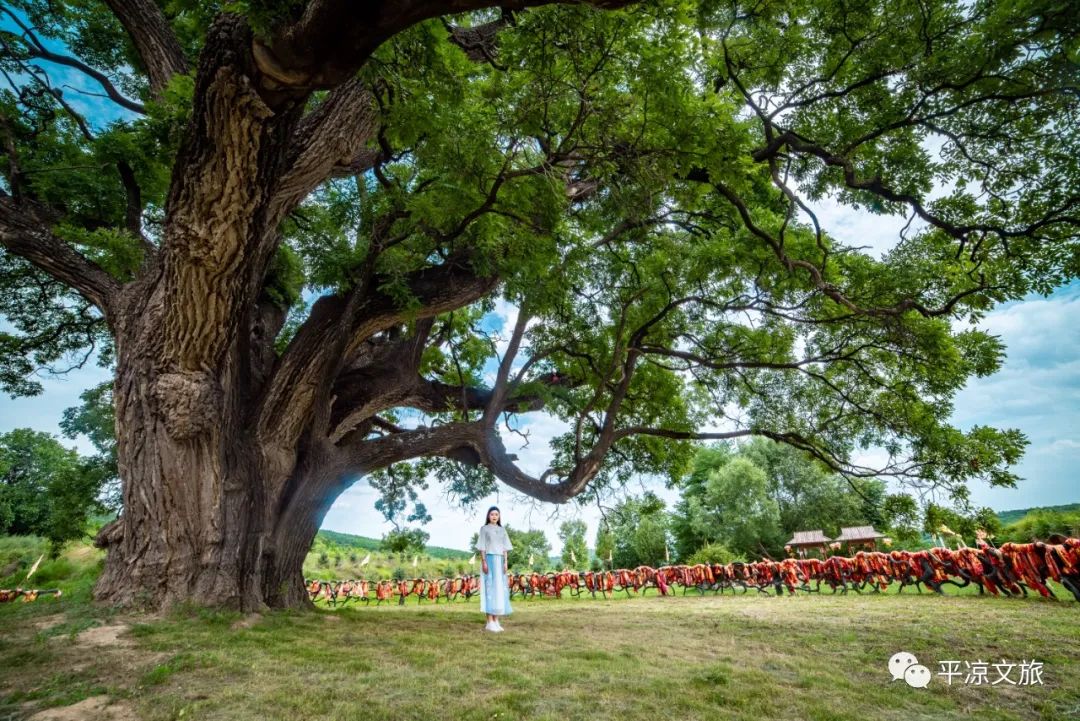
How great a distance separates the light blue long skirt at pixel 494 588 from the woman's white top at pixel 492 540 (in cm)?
8

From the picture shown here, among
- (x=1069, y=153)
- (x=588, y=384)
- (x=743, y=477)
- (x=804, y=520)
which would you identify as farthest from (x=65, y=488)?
(x=804, y=520)

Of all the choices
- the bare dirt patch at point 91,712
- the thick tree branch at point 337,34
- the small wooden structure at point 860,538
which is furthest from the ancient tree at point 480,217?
the small wooden structure at point 860,538

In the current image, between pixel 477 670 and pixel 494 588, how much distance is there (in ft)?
8.50

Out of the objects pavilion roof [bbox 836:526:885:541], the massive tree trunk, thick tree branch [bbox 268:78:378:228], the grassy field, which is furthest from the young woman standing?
pavilion roof [bbox 836:526:885:541]

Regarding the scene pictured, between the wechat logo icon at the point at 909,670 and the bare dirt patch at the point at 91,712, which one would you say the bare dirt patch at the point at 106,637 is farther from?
the wechat logo icon at the point at 909,670

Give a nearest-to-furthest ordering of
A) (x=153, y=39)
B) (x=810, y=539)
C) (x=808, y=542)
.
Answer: (x=153, y=39) → (x=808, y=542) → (x=810, y=539)

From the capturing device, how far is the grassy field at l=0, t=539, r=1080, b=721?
2471 millimetres

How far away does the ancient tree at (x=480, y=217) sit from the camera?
3703 mm

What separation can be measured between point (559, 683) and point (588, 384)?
20.0ft

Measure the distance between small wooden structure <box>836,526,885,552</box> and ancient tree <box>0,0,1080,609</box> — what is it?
18.6 metres

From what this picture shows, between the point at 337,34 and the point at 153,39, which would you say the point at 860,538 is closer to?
the point at 337,34

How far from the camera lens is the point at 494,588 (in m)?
5.82

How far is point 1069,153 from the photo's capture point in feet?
12.6

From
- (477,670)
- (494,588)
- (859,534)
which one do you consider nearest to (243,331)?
(494,588)
